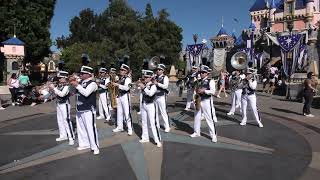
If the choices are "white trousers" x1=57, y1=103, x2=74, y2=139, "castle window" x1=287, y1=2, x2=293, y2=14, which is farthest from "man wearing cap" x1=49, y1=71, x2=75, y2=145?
"castle window" x1=287, y1=2, x2=293, y2=14

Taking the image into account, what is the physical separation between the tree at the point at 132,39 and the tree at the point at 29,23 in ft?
17.5

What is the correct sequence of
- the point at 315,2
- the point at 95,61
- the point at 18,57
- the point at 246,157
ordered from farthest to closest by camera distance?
the point at 315,2, the point at 95,61, the point at 18,57, the point at 246,157

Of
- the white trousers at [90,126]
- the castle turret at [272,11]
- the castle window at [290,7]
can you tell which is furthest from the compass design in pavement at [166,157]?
the castle turret at [272,11]

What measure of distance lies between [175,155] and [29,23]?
3248 cm

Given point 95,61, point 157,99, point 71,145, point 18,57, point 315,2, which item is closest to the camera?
point 71,145

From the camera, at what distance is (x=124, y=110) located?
1088 centimetres

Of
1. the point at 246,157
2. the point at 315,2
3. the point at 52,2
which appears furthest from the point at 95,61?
the point at 315,2

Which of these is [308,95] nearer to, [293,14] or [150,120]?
[150,120]

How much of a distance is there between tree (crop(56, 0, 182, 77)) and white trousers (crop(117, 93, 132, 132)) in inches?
875

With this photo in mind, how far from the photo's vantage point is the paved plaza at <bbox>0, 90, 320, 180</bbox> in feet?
23.6

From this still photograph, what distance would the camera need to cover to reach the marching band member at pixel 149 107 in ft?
30.8

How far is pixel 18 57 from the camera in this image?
3325 cm

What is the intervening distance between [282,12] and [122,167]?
6088 centimetres

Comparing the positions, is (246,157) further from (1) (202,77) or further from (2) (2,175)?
(2) (2,175)
